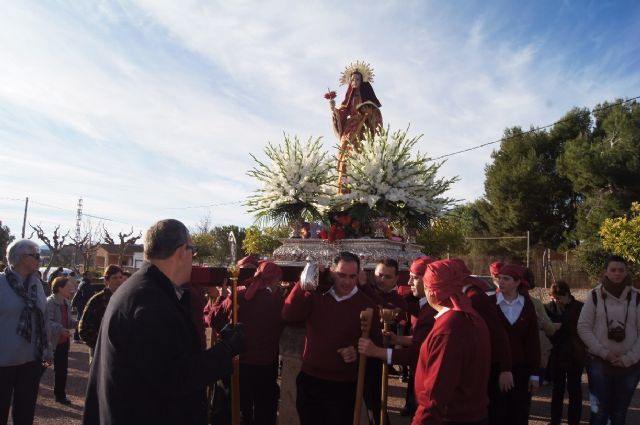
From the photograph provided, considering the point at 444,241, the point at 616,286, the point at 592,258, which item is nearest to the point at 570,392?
the point at 616,286

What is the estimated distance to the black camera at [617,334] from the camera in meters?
5.25

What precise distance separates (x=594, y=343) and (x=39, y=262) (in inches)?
215

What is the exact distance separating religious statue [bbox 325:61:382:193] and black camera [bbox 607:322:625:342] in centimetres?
443

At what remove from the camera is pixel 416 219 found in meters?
7.12

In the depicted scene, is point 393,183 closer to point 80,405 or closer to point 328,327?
point 328,327

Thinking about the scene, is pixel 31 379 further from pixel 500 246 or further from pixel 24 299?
pixel 500 246

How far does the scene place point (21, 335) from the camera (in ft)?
14.1

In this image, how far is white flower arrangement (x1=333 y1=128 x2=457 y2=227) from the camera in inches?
261

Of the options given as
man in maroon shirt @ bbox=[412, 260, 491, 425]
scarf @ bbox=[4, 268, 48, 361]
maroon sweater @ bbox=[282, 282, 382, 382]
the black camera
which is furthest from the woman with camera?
scarf @ bbox=[4, 268, 48, 361]

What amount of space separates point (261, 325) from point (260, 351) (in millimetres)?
238

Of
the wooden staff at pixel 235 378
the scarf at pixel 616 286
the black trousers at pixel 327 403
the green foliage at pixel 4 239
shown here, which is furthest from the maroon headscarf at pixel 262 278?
the green foliage at pixel 4 239

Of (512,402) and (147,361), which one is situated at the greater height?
(147,361)

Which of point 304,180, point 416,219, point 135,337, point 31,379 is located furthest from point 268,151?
point 135,337

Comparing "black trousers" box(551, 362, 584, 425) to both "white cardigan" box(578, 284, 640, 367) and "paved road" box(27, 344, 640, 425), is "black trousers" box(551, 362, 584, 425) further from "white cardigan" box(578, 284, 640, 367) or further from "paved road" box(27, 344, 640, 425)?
"white cardigan" box(578, 284, 640, 367)
